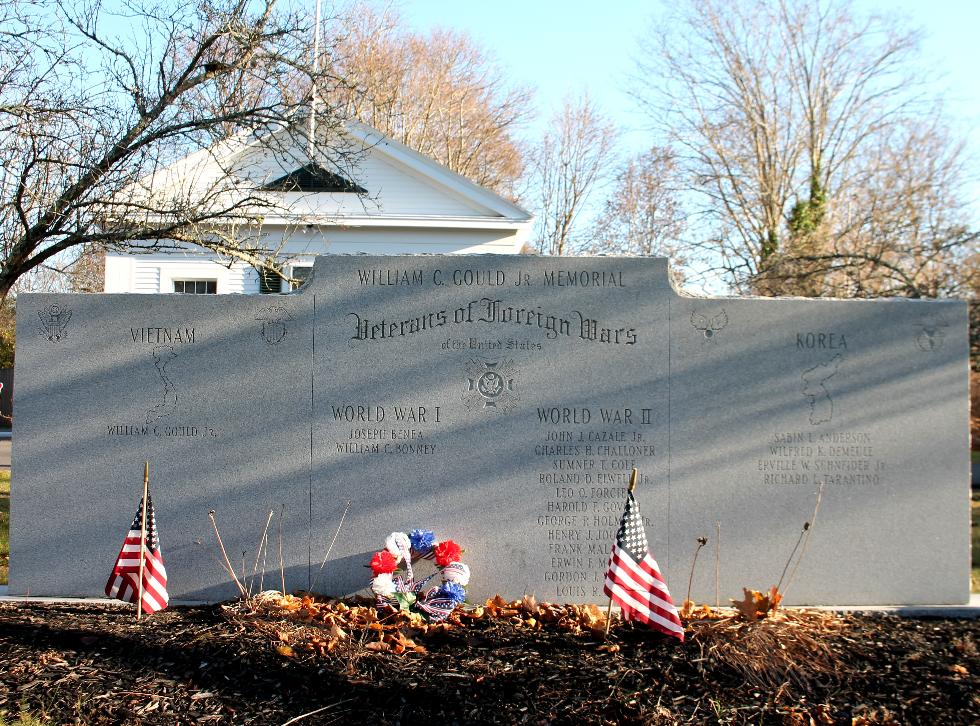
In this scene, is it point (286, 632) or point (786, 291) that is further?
point (786, 291)

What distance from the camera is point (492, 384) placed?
6457mm

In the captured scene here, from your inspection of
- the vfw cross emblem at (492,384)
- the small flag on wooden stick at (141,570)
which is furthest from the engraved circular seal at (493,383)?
the small flag on wooden stick at (141,570)

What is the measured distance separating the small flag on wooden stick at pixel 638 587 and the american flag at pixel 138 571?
2803 mm

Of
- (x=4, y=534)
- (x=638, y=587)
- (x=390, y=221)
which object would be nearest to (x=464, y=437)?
(x=638, y=587)

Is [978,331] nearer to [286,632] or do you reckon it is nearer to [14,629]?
[286,632]

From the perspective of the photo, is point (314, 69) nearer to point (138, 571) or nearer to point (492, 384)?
point (492, 384)

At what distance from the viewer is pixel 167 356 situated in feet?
21.1

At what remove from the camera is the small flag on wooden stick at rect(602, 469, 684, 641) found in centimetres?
509

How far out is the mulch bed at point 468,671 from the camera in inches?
172

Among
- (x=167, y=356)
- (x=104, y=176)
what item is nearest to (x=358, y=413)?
(x=167, y=356)

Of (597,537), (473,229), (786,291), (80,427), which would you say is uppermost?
(473,229)

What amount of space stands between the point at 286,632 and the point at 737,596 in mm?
3206

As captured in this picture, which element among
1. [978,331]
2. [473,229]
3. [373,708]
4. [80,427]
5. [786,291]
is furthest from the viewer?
[473,229]

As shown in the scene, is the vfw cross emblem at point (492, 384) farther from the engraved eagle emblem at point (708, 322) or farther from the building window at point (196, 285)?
the building window at point (196, 285)
